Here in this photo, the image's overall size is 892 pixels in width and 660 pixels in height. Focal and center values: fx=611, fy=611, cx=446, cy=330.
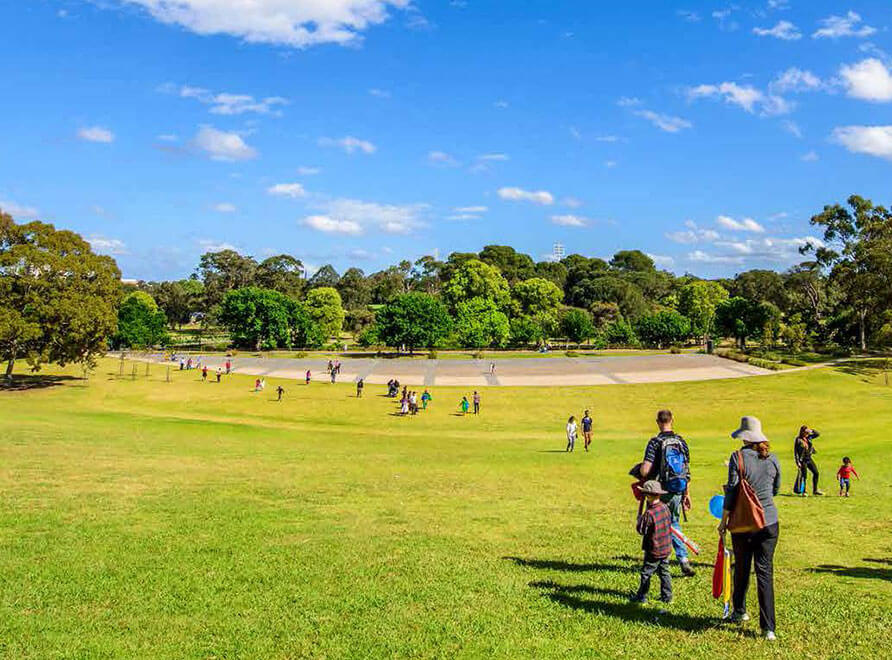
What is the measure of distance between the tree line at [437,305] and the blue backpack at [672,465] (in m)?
46.9

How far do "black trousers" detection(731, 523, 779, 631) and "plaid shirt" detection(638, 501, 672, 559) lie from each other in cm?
81

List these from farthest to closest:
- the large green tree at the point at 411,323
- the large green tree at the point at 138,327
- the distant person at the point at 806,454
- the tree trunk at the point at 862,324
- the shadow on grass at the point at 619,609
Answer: the large green tree at the point at 138,327 → the large green tree at the point at 411,323 → the tree trunk at the point at 862,324 → the distant person at the point at 806,454 → the shadow on grass at the point at 619,609

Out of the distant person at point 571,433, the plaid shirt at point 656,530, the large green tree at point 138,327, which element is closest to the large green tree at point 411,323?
the large green tree at point 138,327

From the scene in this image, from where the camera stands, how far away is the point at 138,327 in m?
83.7

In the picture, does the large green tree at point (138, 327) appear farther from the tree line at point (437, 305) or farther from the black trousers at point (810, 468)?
the black trousers at point (810, 468)

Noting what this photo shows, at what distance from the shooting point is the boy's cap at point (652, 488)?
7.74 m

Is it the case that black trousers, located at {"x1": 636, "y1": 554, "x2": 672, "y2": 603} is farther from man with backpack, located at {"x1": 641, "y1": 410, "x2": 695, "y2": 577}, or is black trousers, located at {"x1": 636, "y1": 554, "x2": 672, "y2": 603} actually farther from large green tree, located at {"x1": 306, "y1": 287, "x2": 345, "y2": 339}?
large green tree, located at {"x1": 306, "y1": 287, "x2": 345, "y2": 339}

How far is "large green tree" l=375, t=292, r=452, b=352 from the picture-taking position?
8150 cm

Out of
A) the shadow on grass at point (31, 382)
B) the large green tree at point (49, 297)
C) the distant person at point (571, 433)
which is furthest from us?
the shadow on grass at point (31, 382)

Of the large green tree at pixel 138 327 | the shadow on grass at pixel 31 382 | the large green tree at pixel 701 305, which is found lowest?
the shadow on grass at pixel 31 382

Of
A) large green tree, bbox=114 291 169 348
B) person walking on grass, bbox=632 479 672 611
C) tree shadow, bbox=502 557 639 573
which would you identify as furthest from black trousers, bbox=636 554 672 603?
large green tree, bbox=114 291 169 348

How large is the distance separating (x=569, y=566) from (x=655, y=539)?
2.27 m

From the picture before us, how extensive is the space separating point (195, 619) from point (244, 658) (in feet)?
4.44

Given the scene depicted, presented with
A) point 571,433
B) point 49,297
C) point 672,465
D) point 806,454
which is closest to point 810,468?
point 806,454
